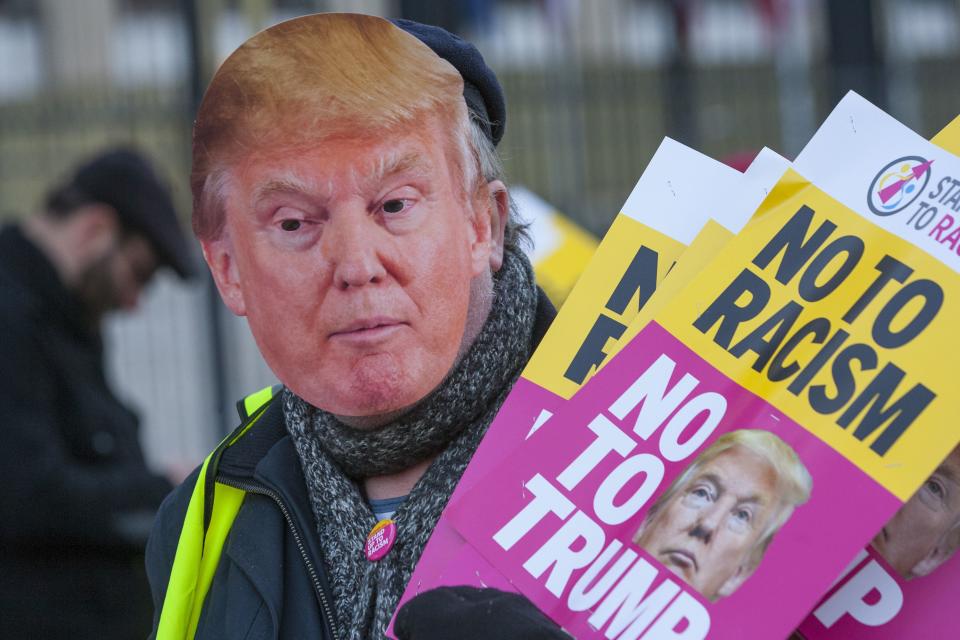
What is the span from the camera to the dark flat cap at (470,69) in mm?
1786

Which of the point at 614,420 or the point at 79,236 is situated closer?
the point at 614,420

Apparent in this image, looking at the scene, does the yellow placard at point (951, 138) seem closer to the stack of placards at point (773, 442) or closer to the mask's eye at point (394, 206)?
the stack of placards at point (773, 442)

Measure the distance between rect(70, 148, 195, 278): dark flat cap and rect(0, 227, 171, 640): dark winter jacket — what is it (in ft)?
0.95

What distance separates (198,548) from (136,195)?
2.67 metres

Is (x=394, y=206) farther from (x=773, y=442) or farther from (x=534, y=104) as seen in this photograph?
(x=534, y=104)

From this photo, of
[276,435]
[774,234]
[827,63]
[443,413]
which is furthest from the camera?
[827,63]

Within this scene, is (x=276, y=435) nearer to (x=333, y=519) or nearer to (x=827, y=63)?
(x=333, y=519)

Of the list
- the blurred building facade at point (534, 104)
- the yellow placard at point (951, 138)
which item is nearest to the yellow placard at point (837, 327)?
the yellow placard at point (951, 138)

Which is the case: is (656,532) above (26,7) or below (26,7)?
above

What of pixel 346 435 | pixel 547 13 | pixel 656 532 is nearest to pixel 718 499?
pixel 656 532

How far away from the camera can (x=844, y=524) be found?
1.37 m

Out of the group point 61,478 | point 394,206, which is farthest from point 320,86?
point 61,478

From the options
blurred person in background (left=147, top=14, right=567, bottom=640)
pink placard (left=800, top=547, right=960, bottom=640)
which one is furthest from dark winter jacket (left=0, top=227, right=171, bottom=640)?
pink placard (left=800, top=547, right=960, bottom=640)

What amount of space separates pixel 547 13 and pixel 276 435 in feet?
27.4
